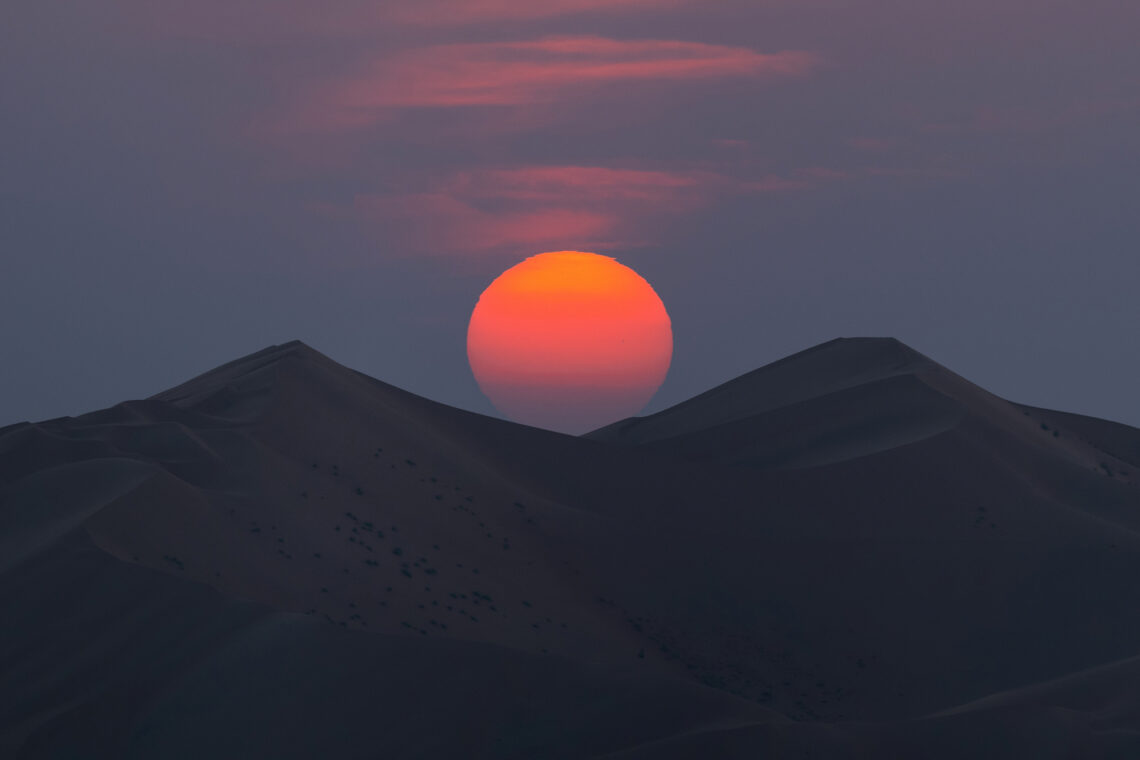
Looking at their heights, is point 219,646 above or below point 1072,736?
above

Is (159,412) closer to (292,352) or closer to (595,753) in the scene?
(292,352)

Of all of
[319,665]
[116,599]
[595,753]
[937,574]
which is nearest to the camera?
[595,753]

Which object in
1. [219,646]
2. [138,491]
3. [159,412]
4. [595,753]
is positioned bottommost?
[595,753]

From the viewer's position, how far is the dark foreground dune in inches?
936

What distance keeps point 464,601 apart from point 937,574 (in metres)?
13.9

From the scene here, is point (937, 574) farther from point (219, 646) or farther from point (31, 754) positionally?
point (31, 754)

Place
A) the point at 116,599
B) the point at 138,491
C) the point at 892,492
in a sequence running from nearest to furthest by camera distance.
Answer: the point at 116,599, the point at 138,491, the point at 892,492

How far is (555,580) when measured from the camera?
1375 inches

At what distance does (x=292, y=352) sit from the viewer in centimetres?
4641

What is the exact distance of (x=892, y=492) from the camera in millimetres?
42812

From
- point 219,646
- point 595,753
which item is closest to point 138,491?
point 219,646

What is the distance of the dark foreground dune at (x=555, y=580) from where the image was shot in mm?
23766

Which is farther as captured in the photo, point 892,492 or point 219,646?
point 892,492

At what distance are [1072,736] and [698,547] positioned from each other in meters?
15.8
